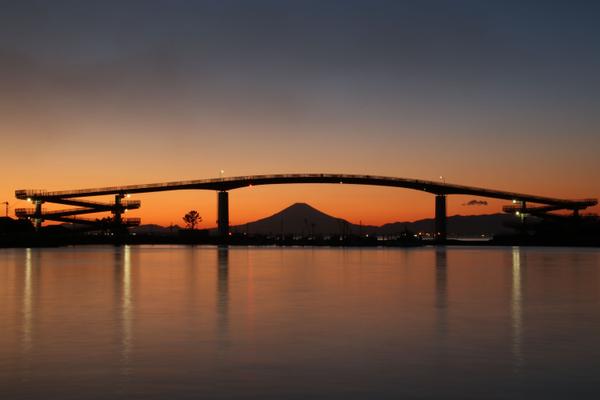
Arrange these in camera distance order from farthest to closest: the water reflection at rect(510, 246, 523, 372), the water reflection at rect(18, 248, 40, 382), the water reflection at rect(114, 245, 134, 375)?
the water reflection at rect(510, 246, 523, 372), the water reflection at rect(114, 245, 134, 375), the water reflection at rect(18, 248, 40, 382)

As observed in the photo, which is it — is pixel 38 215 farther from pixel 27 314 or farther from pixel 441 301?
pixel 441 301

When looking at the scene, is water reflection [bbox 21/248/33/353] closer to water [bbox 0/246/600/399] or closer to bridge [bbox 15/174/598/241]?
water [bbox 0/246/600/399]

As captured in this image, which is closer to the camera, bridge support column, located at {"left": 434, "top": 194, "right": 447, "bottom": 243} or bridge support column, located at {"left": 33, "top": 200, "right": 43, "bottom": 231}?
bridge support column, located at {"left": 33, "top": 200, "right": 43, "bottom": 231}

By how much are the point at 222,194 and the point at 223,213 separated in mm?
3885

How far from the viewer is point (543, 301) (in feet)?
79.9

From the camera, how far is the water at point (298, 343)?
10781 mm

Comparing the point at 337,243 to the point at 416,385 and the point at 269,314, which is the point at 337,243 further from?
the point at 416,385

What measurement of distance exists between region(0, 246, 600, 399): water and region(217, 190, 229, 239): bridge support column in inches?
4306

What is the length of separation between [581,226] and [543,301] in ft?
442

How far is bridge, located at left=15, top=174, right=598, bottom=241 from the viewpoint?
13062 cm

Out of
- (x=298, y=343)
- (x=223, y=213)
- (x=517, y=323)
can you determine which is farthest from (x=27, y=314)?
(x=223, y=213)

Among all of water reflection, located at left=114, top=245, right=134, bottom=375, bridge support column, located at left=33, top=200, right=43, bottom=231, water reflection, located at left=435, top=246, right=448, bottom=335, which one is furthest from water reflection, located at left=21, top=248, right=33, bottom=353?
bridge support column, located at left=33, top=200, right=43, bottom=231

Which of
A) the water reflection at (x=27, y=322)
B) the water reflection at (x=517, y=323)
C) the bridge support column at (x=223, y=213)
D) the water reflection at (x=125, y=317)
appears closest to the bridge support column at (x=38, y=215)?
the bridge support column at (x=223, y=213)

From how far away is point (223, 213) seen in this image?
139 m
